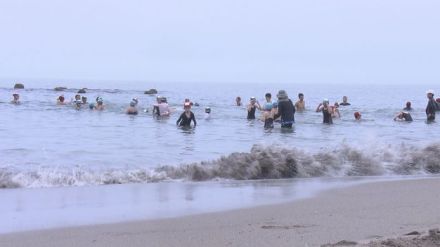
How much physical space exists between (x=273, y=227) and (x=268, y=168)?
5.38 meters

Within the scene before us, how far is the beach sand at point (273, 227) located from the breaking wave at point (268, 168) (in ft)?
11.0

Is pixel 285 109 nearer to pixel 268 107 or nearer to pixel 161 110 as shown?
pixel 268 107

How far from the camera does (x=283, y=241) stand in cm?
571

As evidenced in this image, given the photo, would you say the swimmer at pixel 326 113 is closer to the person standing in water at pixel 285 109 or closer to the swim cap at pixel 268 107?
the swim cap at pixel 268 107

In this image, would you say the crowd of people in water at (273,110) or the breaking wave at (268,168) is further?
the crowd of people in water at (273,110)

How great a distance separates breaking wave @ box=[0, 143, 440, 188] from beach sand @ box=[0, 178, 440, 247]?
3356 millimetres

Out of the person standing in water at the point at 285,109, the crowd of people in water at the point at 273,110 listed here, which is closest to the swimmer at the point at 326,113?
the crowd of people in water at the point at 273,110

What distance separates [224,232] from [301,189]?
366 cm

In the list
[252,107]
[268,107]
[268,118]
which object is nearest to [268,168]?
[268,118]

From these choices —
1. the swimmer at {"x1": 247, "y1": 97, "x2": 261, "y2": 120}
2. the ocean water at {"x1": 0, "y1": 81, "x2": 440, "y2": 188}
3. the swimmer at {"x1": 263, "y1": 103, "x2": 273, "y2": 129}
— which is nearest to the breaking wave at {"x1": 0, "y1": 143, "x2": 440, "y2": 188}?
the ocean water at {"x1": 0, "y1": 81, "x2": 440, "y2": 188}

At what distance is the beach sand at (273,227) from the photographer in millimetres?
5801

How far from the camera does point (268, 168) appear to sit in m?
11.7

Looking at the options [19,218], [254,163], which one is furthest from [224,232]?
[254,163]

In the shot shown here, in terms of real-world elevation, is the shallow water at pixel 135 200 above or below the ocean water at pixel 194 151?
above
